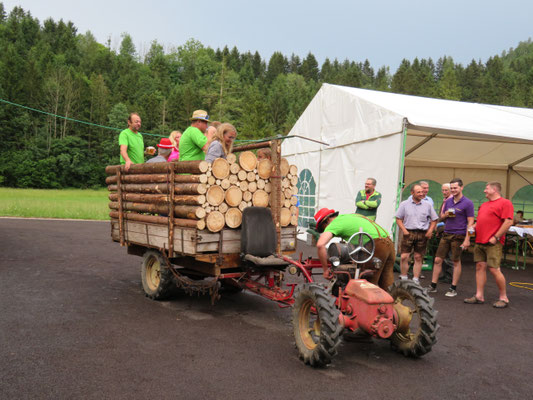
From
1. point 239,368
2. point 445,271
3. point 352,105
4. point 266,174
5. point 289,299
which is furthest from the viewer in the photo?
point 352,105

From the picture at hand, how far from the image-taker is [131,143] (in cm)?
706

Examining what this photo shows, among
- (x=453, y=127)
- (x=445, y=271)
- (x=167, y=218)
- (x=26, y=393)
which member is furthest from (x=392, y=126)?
(x=26, y=393)

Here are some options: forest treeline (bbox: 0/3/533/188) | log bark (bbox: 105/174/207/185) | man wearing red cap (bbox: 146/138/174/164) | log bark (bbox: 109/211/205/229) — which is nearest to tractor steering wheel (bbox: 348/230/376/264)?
log bark (bbox: 109/211/205/229)

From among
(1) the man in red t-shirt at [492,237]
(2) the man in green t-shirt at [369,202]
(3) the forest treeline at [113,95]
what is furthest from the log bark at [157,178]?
(3) the forest treeline at [113,95]

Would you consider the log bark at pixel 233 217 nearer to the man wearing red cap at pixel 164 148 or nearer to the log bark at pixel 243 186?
the log bark at pixel 243 186

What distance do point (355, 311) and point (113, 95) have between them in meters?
79.9

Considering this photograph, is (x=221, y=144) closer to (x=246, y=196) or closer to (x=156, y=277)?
(x=246, y=196)

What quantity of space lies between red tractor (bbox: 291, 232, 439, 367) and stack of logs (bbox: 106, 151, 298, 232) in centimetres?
159

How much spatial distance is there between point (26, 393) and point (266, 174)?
11.7 ft

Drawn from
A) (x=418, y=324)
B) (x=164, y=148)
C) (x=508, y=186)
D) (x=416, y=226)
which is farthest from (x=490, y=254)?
(x=508, y=186)

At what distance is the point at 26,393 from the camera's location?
129 inches

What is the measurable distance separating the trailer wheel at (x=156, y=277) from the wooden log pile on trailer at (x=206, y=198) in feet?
0.84

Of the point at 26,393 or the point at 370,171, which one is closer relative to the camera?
the point at 26,393

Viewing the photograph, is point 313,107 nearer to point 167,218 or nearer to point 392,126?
point 392,126
